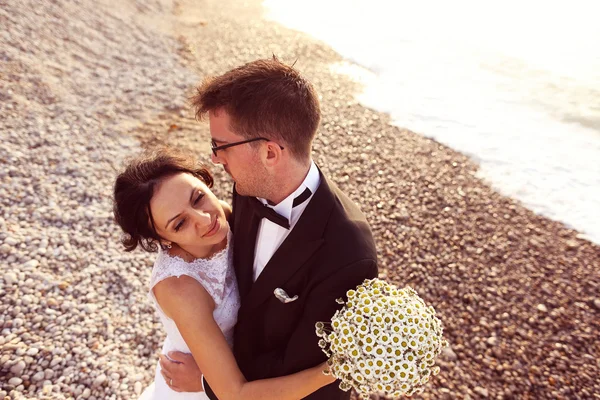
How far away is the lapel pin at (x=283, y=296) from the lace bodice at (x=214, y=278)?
0.53m

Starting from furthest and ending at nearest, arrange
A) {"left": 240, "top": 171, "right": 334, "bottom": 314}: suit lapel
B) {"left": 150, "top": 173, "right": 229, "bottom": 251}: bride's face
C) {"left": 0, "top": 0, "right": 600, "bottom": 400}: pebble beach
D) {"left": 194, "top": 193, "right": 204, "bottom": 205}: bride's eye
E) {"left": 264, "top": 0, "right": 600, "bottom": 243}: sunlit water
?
{"left": 264, "top": 0, "right": 600, "bottom": 243}: sunlit water, {"left": 0, "top": 0, "right": 600, "bottom": 400}: pebble beach, {"left": 194, "top": 193, "right": 204, "bottom": 205}: bride's eye, {"left": 150, "top": 173, "right": 229, "bottom": 251}: bride's face, {"left": 240, "top": 171, "right": 334, "bottom": 314}: suit lapel

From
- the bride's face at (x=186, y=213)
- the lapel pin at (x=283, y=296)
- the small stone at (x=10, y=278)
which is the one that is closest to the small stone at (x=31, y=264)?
the small stone at (x=10, y=278)

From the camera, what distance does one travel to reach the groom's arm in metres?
2.25

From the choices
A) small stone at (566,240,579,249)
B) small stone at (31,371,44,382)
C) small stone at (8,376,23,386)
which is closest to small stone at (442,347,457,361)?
small stone at (566,240,579,249)

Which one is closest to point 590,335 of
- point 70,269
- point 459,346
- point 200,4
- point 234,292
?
point 459,346

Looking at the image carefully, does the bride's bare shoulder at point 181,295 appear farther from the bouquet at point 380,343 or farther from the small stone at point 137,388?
the small stone at point 137,388

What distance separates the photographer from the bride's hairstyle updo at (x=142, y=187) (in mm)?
2575

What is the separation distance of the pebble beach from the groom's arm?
103 inches

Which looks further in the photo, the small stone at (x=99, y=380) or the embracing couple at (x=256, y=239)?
the small stone at (x=99, y=380)

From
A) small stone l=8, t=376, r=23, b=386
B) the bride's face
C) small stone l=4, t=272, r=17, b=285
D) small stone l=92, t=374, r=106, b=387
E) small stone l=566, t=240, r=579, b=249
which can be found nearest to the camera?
the bride's face

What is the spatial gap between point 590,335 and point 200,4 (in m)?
17.9

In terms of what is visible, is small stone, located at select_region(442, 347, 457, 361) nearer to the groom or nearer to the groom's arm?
the groom

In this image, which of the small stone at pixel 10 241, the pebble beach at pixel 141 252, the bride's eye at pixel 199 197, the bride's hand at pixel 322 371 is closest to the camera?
the bride's hand at pixel 322 371

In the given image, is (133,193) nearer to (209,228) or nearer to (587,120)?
(209,228)
